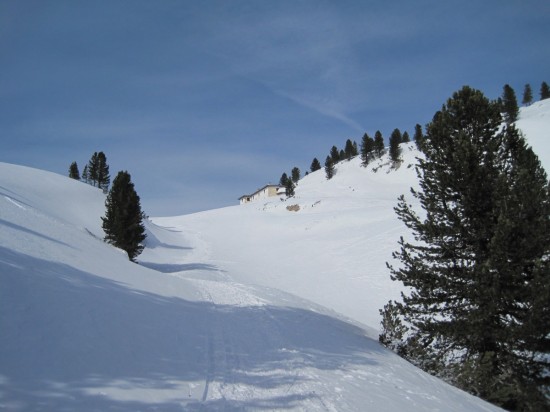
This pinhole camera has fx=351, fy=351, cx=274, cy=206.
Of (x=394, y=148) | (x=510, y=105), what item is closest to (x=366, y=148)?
(x=394, y=148)

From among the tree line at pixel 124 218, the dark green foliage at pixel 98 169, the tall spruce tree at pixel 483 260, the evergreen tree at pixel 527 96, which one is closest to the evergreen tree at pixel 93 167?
the dark green foliage at pixel 98 169

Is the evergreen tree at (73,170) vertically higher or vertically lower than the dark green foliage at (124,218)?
higher

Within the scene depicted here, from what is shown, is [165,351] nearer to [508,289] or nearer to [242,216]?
[508,289]

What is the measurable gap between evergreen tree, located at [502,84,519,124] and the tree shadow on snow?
266 feet

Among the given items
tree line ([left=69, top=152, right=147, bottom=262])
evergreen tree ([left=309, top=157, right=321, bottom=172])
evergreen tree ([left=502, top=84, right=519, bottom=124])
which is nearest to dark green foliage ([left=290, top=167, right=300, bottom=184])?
evergreen tree ([left=309, top=157, right=321, bottom=172])

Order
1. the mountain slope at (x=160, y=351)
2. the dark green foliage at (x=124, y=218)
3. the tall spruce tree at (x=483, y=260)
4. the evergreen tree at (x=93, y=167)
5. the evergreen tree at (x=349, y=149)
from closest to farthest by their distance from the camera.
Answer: the mountain slope at (x=160, y=351) → the tall spruce tree at (x=483, y=260) → the dark green foliage at (x=124, y=218) → the evergreen tree at (x=93, y=167) → the evergreen tree at (x=349, y=149)

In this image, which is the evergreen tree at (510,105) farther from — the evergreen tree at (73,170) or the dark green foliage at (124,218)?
the evergreen tree at (73,170)

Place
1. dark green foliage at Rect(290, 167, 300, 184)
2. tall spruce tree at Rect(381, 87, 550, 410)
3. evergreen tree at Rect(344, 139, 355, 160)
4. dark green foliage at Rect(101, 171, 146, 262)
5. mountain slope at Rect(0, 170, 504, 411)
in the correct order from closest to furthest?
mountain slope at Rect(0, 170, 504, 411), tall spruce tree at Rect(381, 87, 550, 410), dark green foliage at Rect(101, 171, 146, 262), evergreen tree at Rect(344, 139, 355, 160), dark green foliage at Rect(290, 167, 300, 184)

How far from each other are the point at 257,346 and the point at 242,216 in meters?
64.8

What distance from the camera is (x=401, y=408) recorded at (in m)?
5.93

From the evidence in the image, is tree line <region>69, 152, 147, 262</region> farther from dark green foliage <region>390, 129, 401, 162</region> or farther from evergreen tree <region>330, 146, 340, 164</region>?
evergreen tree <region>330, 146, 340, 164</region>

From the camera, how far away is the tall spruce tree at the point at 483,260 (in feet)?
28.2

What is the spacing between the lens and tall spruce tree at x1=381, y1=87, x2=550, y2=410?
8.60 metres

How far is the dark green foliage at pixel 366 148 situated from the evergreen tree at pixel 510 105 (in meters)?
31.4
